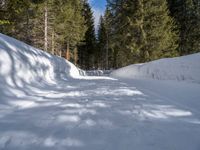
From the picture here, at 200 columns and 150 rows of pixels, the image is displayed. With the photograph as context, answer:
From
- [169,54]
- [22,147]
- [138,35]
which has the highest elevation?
[138,35]

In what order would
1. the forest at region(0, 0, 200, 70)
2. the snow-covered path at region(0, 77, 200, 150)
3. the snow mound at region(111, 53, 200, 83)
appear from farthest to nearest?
the forest at region(0, 0, 200, 70) < the snow mound at region(111, 53, 200, 83) < the snow-covered path at region(0, 77, 200, 150)

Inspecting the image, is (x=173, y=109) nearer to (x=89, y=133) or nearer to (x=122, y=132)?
(x=122, y=132)

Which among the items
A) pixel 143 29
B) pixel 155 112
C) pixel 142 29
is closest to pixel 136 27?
pixel 142 29

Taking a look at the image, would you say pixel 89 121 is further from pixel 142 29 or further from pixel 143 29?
pixel 143 29

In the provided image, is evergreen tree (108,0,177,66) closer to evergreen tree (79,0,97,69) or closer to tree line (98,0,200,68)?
tree line (98,0,200,68)

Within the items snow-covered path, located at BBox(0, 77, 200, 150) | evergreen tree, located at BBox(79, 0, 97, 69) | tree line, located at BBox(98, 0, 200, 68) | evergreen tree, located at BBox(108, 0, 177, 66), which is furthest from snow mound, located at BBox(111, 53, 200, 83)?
evergreen tree, located at BBox(79, 0, 97, 69)

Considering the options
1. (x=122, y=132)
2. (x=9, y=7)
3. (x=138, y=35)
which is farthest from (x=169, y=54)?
(x=122, y=132)

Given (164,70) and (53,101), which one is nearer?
(53,101)

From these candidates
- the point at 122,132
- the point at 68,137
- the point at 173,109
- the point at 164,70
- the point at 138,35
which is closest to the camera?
the point at 68,137

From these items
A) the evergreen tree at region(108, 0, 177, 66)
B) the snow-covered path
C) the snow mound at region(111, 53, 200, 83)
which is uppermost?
the evergreen tree at region(108, 0, 177, 66)

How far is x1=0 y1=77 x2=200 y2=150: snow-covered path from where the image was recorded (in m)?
3.67

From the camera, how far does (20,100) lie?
21.7ft

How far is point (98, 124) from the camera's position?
15.2 feet

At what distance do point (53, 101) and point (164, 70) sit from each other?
27.4 ft
